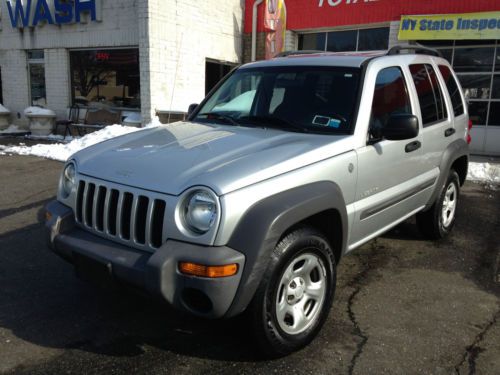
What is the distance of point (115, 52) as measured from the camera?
43.1 feet

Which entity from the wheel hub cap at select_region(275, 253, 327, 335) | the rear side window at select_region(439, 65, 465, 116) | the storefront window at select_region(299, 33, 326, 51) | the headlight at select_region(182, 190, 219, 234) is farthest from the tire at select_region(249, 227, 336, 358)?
the storefront window at select_region(299, 33, 326, 51)

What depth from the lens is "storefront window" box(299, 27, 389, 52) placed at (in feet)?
42.1

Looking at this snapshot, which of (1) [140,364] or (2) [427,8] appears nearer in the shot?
(1) [140,364]

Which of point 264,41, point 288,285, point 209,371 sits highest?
point 264,41

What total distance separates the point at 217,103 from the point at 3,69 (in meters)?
13.8

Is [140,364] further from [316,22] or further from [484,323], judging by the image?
[316,22]

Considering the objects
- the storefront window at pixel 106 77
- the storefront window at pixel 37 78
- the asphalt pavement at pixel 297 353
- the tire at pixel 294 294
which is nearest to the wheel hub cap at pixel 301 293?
the tire at pixel 294 294

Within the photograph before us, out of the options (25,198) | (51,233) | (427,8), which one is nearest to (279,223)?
(51,233)

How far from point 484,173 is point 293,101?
6.51 m

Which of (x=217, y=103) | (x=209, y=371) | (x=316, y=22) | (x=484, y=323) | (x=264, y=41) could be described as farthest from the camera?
(x=264, y=41)

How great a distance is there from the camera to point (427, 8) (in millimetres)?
11578

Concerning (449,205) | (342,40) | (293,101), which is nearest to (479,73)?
(342,40)

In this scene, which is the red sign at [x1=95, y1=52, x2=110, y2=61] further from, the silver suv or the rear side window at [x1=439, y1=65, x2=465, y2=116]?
the rear side window at [x1=439, y1=65, x2=465, y2=116]

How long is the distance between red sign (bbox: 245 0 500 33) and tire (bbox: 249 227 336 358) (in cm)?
1022
